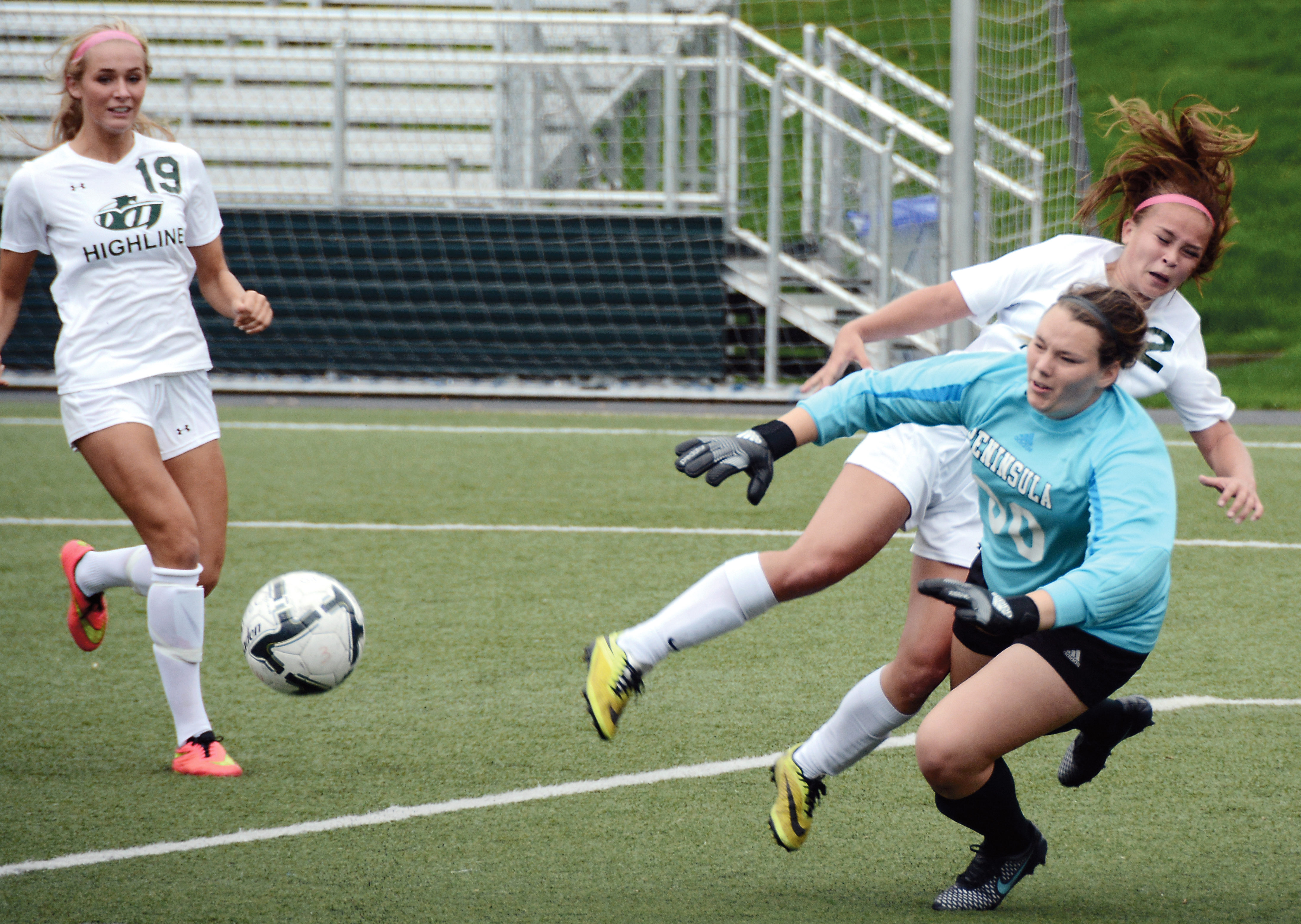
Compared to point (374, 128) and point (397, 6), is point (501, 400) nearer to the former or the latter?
point (374, 128)

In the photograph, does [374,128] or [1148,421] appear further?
[374,128]

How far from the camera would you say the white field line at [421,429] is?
9438 mm

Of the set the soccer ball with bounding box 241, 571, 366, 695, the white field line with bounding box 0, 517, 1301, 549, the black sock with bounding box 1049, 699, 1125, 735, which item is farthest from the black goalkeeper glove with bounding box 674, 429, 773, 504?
the white field line with bounding box 0, 517, 1301, 549

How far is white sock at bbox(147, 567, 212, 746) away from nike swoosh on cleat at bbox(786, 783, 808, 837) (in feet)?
5.54

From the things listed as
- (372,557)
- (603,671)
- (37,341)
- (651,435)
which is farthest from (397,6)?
(603,671)

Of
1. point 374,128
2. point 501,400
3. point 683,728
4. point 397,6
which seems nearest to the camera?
point 683,728

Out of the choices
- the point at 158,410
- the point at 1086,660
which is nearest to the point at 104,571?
the point at 158,410

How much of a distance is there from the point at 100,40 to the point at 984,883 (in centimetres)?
309

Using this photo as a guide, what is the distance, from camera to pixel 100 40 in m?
3.80

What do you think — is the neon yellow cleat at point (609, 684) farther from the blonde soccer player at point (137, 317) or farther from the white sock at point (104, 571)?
the white sock at point (104, 571)

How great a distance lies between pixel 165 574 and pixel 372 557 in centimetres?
242

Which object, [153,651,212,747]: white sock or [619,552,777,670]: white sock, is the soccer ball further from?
[619,552,777,670]: white sock

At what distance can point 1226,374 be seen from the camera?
11695 mm

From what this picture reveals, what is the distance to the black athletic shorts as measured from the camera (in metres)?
2.74
